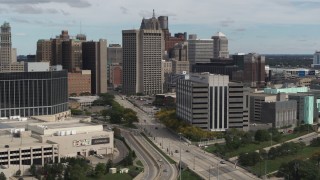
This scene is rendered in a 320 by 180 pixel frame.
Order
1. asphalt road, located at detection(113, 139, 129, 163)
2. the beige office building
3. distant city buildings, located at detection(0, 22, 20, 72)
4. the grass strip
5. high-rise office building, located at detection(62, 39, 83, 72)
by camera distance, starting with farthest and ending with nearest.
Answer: high-rise office building, located at detection(62, 39, 83, 72) → distant city buildings, located at detection(0, 22, 20, 72) → asphalt road, located at detection(113, 139, 129, 163) → the grass strip → the beige office building

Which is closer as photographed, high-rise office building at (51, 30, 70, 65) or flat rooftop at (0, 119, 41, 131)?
flat rooftop at (0, 119, 41, 131)

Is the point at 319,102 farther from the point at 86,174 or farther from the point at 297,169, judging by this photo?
the point at 86,174

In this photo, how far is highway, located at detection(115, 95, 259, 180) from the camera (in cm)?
6475

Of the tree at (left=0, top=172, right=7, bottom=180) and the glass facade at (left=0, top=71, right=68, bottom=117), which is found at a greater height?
the glass facade at (left=0, top=71, right=68, bottom=117)

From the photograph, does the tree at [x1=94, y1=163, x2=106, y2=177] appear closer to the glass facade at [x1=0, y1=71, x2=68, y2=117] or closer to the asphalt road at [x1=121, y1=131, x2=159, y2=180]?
the asphalt road at [x1=121, y1=131, x2=159, y2=180]

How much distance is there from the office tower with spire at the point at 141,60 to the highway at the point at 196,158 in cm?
6877

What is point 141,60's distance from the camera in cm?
17338

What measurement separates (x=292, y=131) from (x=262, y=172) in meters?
37.1

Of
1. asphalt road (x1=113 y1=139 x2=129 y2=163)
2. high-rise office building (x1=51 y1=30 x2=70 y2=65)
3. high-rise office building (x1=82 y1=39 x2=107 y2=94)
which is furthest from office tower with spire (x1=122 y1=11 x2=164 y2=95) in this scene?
asphalt road (x1=113 y1=139 x2=129 y2=163)

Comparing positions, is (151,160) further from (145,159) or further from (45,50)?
(45,50)

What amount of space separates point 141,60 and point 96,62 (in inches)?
546

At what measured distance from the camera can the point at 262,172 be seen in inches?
2586

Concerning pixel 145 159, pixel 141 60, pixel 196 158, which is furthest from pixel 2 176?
pixel 141 60

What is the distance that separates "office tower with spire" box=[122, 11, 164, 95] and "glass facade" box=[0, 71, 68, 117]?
206ft
